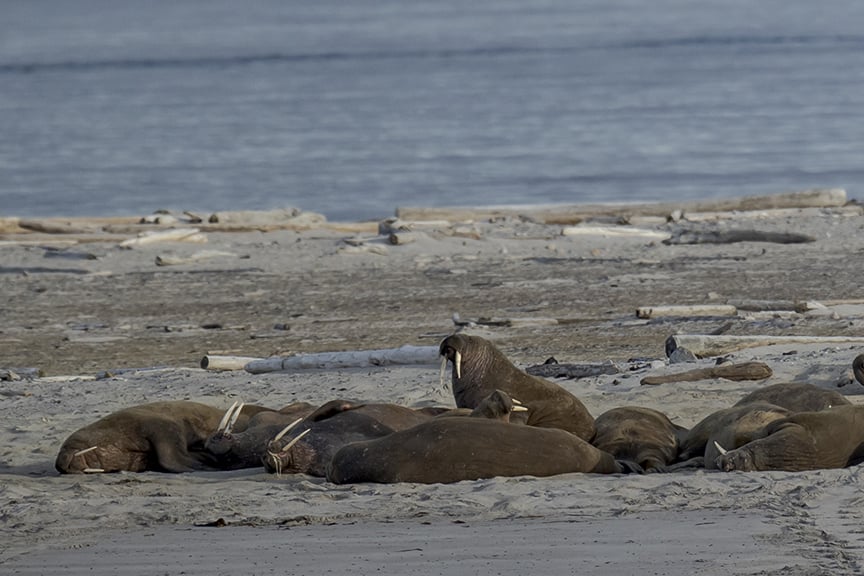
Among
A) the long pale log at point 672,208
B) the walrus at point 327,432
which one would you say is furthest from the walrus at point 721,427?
the long pale log at point 672,208

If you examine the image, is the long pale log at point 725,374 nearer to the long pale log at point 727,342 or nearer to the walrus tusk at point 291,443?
the long pale log at point 727,342

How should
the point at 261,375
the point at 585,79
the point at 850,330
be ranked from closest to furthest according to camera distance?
the point at 261,375 < the point at 850,330 < the point at 585,79

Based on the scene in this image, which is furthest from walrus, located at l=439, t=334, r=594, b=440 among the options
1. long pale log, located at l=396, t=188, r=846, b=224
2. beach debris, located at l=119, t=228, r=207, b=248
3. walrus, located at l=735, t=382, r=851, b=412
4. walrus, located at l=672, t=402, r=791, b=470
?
long pale log, located at l=396, t=188, r=846, b=224

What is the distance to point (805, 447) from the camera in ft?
23.8

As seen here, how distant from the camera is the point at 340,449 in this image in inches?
301

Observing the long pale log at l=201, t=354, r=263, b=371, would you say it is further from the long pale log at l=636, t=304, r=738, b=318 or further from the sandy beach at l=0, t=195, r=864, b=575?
the long pale log at l=636, t=304, r=738, b=318

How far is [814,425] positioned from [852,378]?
6.99 feet

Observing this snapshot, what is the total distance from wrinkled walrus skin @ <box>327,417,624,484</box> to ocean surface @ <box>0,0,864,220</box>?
18.6 metres

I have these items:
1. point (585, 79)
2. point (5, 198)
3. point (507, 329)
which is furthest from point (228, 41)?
point (507, 329)

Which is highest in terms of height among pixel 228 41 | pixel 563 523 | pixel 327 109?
pixel 228 41

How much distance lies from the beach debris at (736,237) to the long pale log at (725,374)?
27.5 feet

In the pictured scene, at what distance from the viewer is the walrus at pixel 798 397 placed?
27.1 ft

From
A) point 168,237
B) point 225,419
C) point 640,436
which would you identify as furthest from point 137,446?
point 168,237

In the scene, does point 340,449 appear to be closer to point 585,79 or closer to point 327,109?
point 327,109
